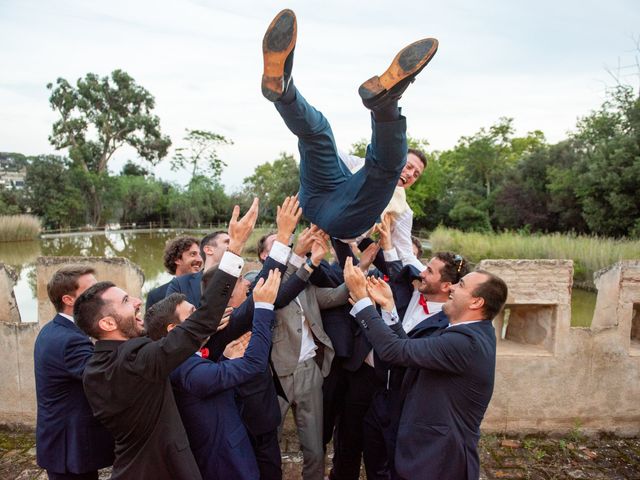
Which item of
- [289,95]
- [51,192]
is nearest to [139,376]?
[289,95]

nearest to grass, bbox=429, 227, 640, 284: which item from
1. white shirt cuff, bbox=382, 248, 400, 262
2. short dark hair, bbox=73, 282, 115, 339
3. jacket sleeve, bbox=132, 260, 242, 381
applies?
white shirt cuff, bbox=382, 248, 400, 262

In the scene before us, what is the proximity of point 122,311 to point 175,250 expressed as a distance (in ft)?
5.50

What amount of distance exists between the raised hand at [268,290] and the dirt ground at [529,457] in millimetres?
1767

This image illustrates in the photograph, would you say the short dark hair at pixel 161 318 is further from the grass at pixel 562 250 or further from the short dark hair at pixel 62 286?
the grass at pixel 562 250

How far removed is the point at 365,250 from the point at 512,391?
1995mm

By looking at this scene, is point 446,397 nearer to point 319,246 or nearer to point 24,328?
point 319,246

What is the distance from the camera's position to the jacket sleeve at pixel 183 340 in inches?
74.9

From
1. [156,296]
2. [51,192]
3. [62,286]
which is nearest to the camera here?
[62,286]

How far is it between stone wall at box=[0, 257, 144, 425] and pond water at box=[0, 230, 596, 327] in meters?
1.40

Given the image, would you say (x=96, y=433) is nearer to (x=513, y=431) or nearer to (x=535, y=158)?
(x=513, y=431)

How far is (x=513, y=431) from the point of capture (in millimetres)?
3998

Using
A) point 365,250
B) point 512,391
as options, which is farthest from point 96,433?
point 512,391

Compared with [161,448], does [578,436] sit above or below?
below

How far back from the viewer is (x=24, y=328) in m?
3.84
